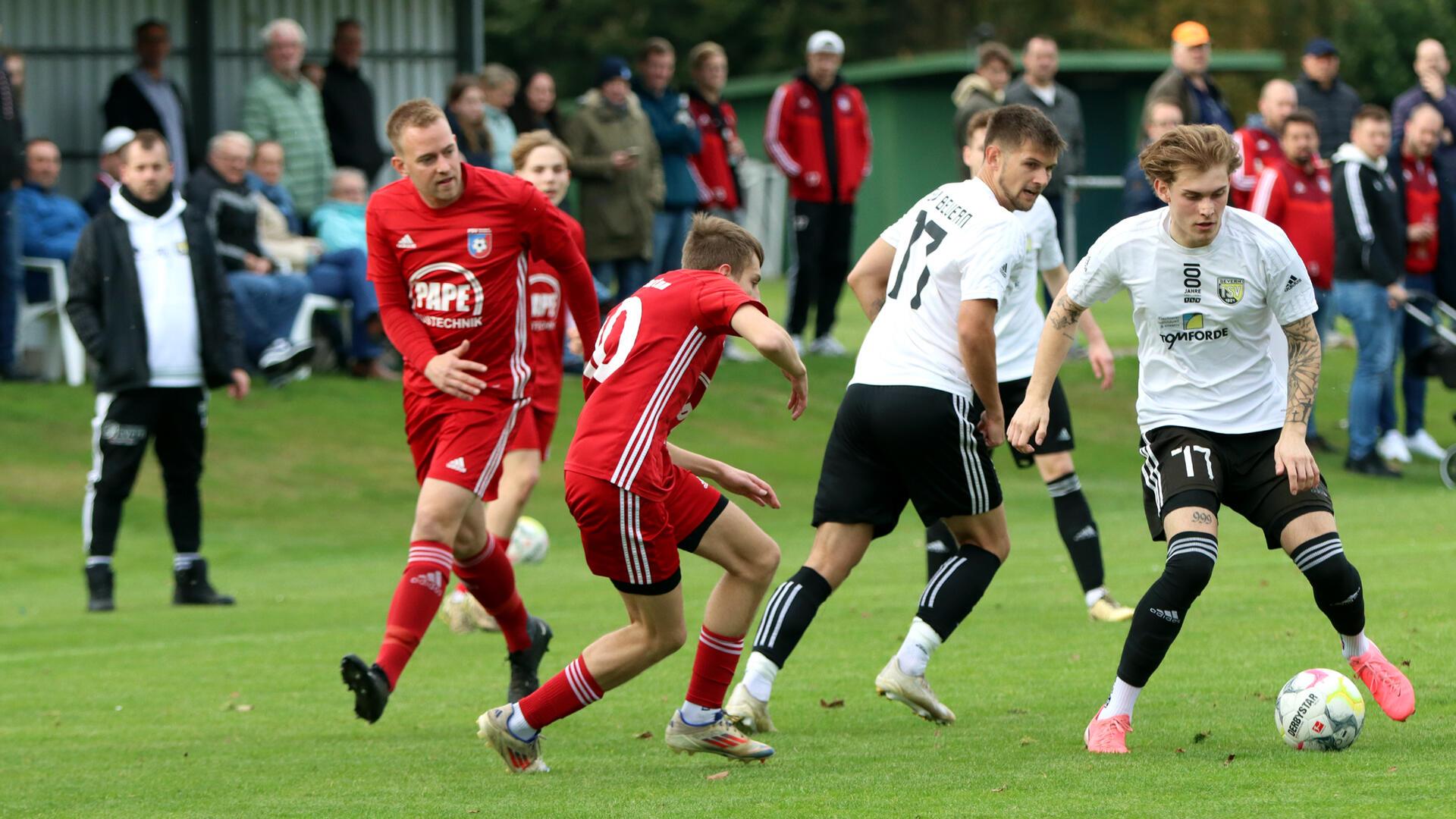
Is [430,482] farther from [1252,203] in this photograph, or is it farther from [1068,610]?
[1252,203]

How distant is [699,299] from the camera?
616cm

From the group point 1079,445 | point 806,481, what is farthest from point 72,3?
point 1079,445

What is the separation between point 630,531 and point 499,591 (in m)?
1.68

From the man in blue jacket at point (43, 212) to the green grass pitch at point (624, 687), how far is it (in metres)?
1.49

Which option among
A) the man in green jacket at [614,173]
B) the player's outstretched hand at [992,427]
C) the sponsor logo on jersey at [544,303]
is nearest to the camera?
the player's outstretched hand at [992,427]

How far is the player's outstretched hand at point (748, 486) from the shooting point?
21.0 ft

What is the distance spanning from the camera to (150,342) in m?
11.1

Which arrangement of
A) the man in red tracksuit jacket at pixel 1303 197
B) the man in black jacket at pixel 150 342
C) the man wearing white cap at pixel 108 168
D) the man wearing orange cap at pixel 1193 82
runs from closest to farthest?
the man in black jacket at pixel 150 342 → the man in red tracksuit jacket at pixel 1303 197 → the man wearing white cap at pixel 108 168 → the man wearing orange cap at pixel 1193 82

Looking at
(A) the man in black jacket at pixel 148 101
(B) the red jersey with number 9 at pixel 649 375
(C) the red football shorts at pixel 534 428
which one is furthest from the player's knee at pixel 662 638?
(A) the man in black jacket at pixel 148 101

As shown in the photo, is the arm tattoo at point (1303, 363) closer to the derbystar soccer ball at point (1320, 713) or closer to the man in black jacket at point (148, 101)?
the derbystar soccer ball at point (1320, 713)

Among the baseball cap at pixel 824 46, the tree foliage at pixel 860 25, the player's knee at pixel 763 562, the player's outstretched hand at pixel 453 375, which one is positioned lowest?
the player's knee at pixel 763 562

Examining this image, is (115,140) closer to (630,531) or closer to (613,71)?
(613,71)

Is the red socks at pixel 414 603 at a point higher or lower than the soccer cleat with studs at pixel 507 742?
higher

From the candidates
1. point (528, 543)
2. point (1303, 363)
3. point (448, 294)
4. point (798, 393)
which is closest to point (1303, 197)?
point (528, 543)
